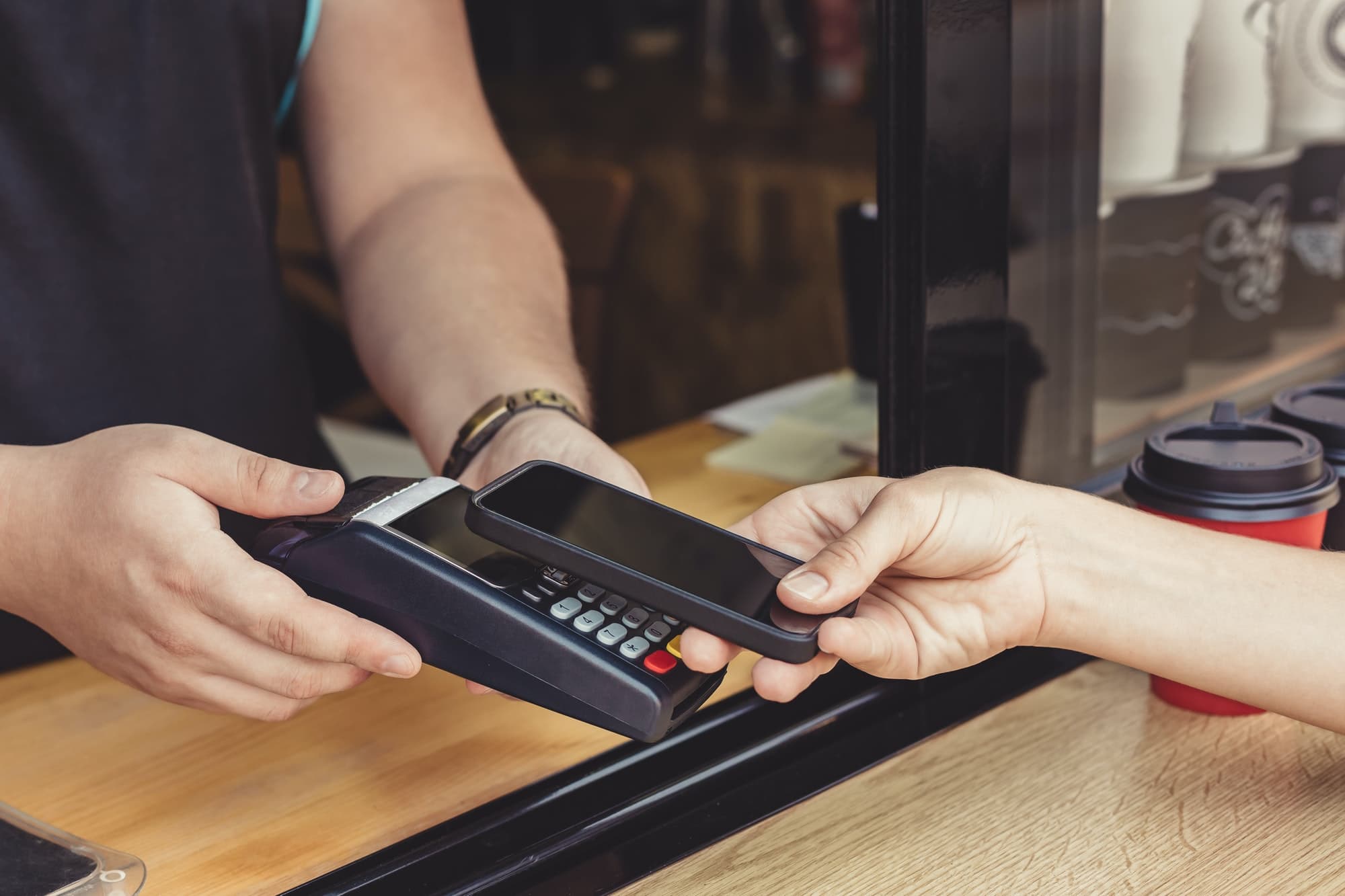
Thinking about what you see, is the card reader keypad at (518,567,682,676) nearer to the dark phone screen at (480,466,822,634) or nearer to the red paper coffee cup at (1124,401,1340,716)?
the dark phone screen at (480,466,822,634)

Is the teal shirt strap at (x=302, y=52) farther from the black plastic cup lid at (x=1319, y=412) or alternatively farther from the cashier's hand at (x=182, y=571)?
the black plastic cup lid at (x=1319, y=412)

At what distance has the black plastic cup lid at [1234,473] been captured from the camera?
22.5 inches

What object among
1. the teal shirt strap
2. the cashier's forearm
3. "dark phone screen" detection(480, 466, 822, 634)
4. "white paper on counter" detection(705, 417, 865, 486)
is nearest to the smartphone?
"dark phone screen" detection(480, 466, 822, 634)

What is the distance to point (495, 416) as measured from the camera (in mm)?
701

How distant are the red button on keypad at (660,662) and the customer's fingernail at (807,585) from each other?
0.05 metres

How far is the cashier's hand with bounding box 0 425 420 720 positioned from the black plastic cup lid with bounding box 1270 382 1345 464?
0.44 metres

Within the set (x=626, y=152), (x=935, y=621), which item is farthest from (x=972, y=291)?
(x=626, y=152)

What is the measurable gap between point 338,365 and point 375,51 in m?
1.54

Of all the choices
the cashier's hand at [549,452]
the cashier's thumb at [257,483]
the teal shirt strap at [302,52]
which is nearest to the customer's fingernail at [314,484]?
the cashier's thumb at [257,483]

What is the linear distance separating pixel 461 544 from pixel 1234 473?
34 cm

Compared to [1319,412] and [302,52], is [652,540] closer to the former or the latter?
[1319,412]

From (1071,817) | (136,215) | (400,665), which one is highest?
(136,215)

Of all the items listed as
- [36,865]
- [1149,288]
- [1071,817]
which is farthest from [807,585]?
[1149,288]

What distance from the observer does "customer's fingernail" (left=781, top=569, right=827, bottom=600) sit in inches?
17.4
